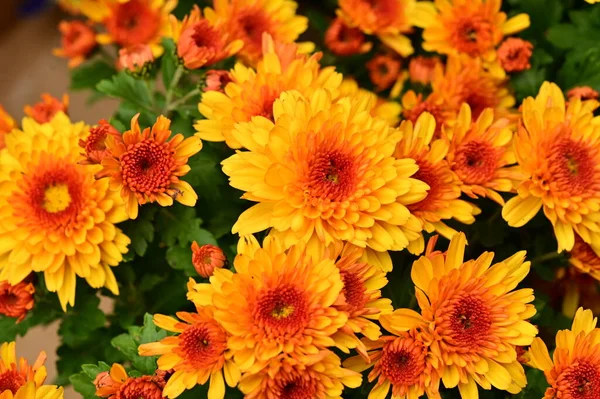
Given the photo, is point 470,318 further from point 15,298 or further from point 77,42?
point 77,42

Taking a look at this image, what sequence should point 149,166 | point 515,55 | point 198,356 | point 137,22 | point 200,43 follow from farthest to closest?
point 137,22, point 515,55, point 200,43, point 149,166, point 198,356

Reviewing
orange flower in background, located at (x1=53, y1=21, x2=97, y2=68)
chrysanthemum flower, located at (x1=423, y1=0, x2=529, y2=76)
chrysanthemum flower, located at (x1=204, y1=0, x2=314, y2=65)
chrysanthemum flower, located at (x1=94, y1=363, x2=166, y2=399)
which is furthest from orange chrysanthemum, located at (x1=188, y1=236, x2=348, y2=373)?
orange flower in background, located at (x1=53, y1=21, x2=97, y2=68)

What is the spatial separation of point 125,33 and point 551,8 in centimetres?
76

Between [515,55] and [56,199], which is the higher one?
[515,55]

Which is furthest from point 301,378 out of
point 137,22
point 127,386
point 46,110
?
point 137,22

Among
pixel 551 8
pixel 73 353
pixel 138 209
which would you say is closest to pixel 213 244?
pixel 138 209

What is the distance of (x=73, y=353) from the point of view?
3.27ft

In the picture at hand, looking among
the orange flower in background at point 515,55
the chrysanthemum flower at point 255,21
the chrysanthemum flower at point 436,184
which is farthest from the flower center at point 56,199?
the orange flower in background at point 515,55

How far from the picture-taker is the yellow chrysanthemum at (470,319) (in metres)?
0.74

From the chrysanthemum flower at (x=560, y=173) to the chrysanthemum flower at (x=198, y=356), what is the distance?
1.36ft

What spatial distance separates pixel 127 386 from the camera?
0.72 m

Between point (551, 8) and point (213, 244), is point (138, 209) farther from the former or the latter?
point (551, 8)

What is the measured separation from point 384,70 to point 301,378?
2.20 ft

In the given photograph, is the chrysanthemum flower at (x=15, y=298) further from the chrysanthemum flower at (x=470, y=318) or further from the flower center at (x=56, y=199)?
the chrysanthemum flower at (x=470, y=318)
